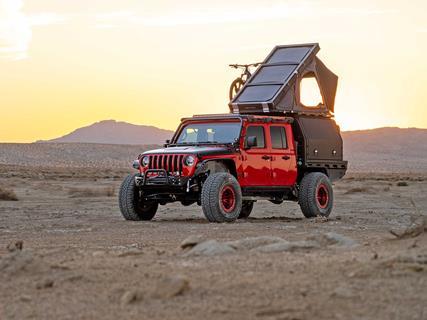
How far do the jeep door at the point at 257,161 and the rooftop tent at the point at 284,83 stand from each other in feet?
3.81

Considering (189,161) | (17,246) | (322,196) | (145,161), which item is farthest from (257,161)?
(17,246)

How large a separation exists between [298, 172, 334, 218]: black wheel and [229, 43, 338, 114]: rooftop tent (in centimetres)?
167

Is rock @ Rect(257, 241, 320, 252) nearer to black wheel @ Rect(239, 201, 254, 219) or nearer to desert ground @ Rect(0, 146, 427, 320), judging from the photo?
desert ground @ Rect(0, 146, 427, 320)

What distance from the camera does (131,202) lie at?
836 inches

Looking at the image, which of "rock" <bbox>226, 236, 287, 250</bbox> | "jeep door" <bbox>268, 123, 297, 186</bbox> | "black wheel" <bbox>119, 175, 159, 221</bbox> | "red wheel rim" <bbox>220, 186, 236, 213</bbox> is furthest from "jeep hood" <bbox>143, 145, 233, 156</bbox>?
"rock" <bbox>226, 236, 287, 250</bbox>

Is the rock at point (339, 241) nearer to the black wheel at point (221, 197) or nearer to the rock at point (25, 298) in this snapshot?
the rock at point (25, 298)

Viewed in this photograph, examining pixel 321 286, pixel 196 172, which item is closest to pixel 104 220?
pixel 196 172

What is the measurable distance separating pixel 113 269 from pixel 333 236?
11.1ft

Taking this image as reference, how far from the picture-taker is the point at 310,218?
22.4 m

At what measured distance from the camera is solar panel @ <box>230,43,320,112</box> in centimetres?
2269

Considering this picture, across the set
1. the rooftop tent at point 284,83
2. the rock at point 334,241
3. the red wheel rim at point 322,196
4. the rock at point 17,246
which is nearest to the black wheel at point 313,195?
the red wheel rim at point 322,196

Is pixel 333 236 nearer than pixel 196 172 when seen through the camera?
Yes

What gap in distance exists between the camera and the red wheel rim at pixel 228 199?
20.1m

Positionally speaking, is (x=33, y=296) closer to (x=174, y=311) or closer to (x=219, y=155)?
(x=174, y=311)
